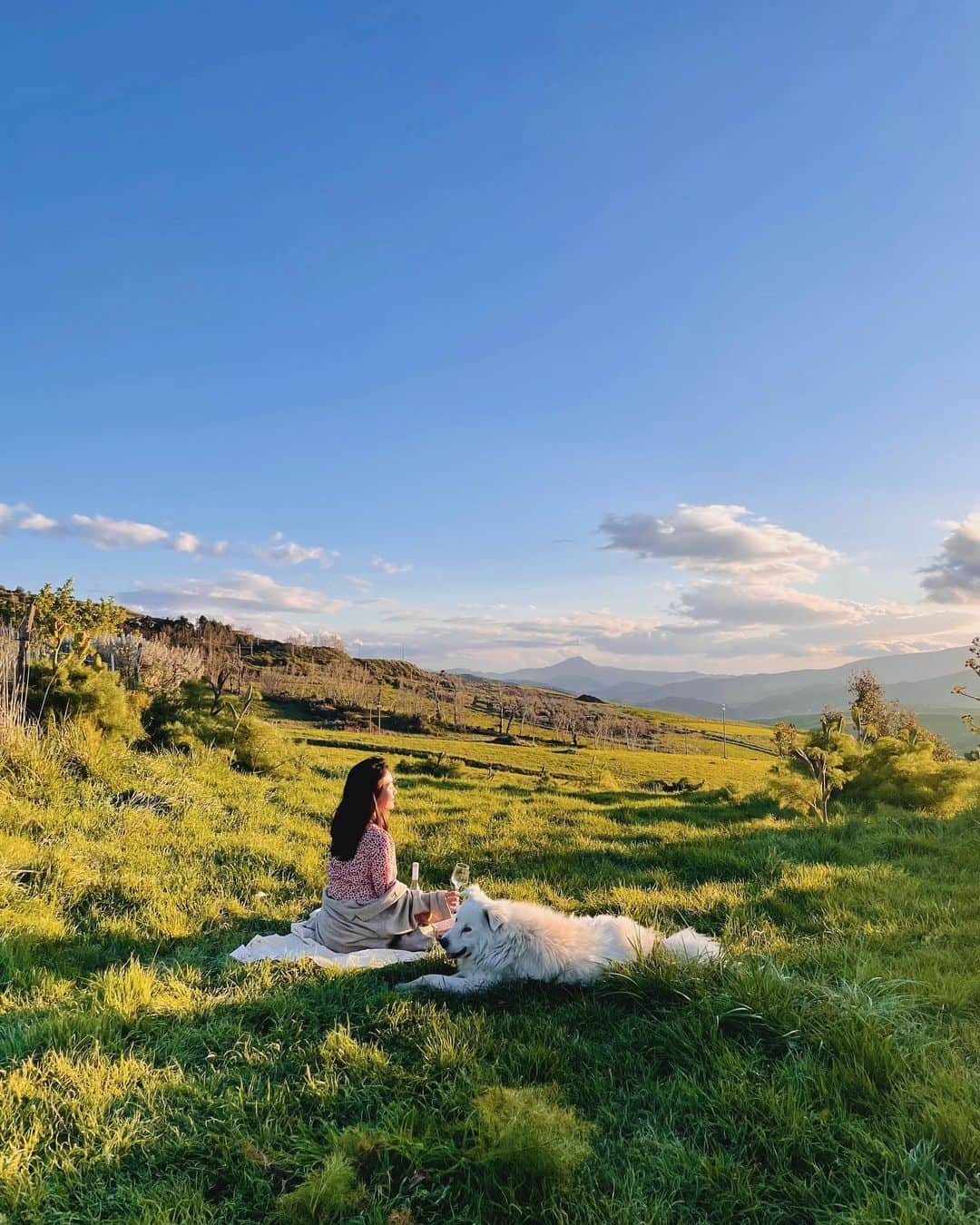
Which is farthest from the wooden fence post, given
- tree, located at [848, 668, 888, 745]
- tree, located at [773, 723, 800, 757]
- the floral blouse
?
tree, located at [848, 668, 888, 745]

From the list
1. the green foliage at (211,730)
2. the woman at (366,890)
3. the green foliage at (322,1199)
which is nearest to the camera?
the green foliage at (322,1199)

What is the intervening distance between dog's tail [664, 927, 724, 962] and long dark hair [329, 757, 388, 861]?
3.04 meters

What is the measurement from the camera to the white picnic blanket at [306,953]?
5.70 metres

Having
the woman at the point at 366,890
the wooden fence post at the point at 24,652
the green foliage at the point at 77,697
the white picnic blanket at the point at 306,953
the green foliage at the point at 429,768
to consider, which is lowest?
the green foliage at the point at 429,768

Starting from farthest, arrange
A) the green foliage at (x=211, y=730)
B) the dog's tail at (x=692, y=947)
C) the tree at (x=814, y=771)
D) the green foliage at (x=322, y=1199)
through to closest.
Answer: the green foliage at (x=211, y=730) → the tree at (x=814, y=771) → the dog's tail at (x=692, y=947) → the green foliage at (x=322, y=1199)

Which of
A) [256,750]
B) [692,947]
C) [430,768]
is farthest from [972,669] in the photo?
[430,768]

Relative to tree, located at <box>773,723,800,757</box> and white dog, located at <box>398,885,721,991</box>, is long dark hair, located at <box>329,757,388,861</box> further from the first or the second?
tree, located at <box>773,723,800,757</box>

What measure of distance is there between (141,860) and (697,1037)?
6666 mm

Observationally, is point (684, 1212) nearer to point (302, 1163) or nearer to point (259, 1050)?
point (302, 1163)

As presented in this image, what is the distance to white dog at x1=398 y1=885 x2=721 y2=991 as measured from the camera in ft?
16.2

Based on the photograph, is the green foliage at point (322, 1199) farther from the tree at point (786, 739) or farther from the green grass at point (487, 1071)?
the tree at point (786, 739)

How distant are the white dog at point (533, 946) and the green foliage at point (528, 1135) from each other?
1.51 m

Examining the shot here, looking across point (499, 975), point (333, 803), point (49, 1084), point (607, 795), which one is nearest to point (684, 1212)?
point (499, 975)

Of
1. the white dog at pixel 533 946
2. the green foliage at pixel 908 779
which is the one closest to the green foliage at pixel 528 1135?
the white dog at pixel 533 946
